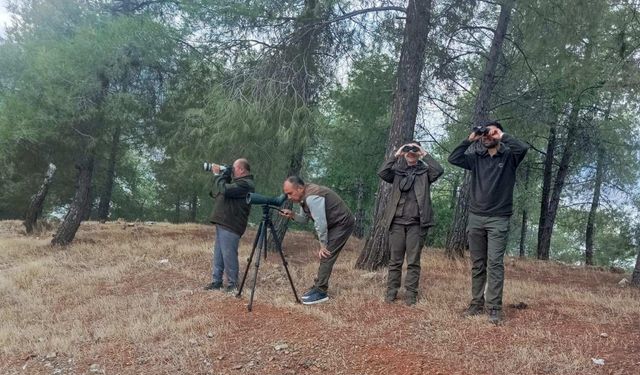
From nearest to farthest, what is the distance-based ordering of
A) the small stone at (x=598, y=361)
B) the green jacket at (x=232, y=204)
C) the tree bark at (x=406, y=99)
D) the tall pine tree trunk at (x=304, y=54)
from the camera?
the small stone at (x=598, y=361) < the green jacket at (x=232, y=204) < the tree bark at (x=406, y=99) < the tall pine tree trunk at (x=304, y=54)

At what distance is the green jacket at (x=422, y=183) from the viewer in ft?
17.3

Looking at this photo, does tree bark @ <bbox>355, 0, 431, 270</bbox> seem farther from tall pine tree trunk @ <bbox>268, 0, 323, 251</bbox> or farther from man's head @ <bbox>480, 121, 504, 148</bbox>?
man's head @ <bbox>480, 121, 504, 148</bbox>

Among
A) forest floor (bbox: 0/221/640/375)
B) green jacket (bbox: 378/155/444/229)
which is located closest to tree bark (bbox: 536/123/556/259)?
forest floor (bbox: 0/221/640/375)

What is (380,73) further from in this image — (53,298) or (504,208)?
(53,298)

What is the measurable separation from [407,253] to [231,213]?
229 centimetres

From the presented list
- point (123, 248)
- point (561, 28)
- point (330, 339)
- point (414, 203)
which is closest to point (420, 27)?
point (561, 28)

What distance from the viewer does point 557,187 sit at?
14898 mm

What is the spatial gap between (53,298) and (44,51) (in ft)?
19.3

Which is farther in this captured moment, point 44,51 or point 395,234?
point 44,51

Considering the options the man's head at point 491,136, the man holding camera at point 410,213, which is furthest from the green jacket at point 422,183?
the man's head at point 491,136

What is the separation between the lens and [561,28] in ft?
24.3

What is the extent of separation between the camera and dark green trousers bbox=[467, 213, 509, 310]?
186 inches

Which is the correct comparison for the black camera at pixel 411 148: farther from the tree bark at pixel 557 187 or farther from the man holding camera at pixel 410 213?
the tree bark at pixel 557 187

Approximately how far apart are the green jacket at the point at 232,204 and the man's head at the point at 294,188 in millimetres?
958
